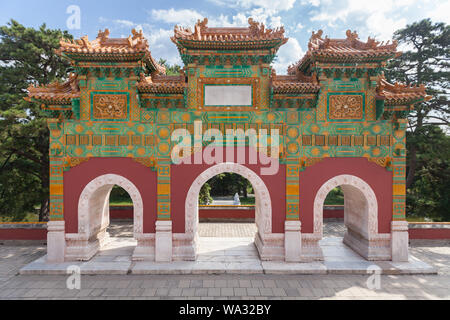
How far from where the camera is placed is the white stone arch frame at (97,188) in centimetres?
812

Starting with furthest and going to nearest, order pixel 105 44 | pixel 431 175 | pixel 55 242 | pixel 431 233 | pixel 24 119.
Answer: pixel 431 175, pixel 24 119, pixel 431 233, pixel 105 44, pixel 55 242

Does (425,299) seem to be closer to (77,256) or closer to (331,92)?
(331,92)

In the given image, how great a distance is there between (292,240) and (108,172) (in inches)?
277

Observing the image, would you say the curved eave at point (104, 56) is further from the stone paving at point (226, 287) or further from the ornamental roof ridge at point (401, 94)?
the ornamental roof ridge at point (401, 94)

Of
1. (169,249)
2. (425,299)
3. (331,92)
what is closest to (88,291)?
(169,249)

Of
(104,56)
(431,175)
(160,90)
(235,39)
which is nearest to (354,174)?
(235,39)

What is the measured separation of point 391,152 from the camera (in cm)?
821

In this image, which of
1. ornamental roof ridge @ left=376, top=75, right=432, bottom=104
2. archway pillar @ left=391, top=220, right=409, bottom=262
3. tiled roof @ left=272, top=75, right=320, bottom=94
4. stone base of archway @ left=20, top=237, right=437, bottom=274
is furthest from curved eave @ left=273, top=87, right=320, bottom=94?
stone base of archway @ left=20, top=237, right=437, bottom=274

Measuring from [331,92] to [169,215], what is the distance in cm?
736

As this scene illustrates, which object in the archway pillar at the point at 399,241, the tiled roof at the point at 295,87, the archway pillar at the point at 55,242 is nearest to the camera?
the tiled roof at the point at 295,87

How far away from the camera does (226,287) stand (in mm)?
6734

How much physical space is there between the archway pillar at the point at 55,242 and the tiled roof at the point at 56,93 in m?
4.26

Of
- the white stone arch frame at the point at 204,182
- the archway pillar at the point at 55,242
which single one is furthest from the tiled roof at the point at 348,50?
the archway pillar at the point at 55,242

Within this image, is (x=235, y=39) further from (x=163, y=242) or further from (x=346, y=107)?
(x=163, y=242)
